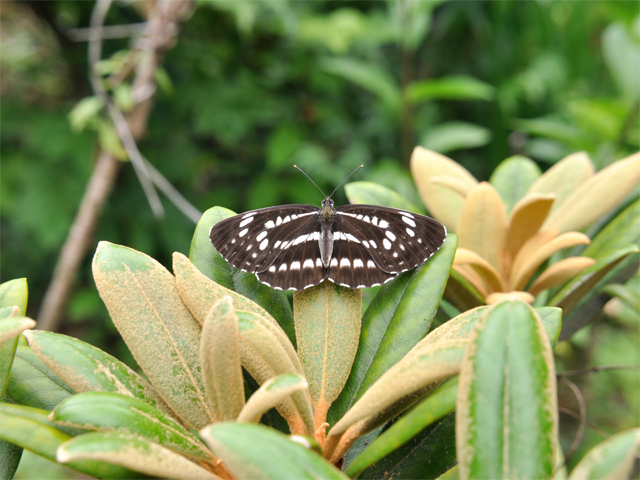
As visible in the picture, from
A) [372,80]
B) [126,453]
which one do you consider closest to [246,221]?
[126,453]

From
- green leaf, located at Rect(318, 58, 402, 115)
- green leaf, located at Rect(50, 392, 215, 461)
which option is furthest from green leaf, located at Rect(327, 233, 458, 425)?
green leaf, located at Rect(318, 58, 402, 115)

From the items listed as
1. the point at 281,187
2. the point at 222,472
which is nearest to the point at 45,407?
the point at 222,472

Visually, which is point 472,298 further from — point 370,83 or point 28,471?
point 28,471

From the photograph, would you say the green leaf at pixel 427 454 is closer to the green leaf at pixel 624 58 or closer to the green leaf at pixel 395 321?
the green leaf at pixel 395 321

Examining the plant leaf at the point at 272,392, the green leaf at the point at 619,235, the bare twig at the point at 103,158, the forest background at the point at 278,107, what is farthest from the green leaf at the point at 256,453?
the forest background at the point at 278,107

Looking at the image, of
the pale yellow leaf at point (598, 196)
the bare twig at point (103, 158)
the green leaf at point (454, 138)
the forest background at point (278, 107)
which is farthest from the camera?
the forest background at point (278, 107)

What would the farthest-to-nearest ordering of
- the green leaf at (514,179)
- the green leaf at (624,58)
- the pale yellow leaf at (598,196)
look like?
the green leaf at (624,58)
the green leaf at (514,179)
the pale yellow leaf at (598,196)

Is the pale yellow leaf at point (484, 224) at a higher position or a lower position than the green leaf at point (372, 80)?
lower

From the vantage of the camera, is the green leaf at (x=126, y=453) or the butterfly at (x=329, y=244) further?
the butterfly at (x=329, y=244)

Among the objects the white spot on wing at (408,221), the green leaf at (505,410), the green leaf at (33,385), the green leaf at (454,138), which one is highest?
the green leaf at (454,138)
